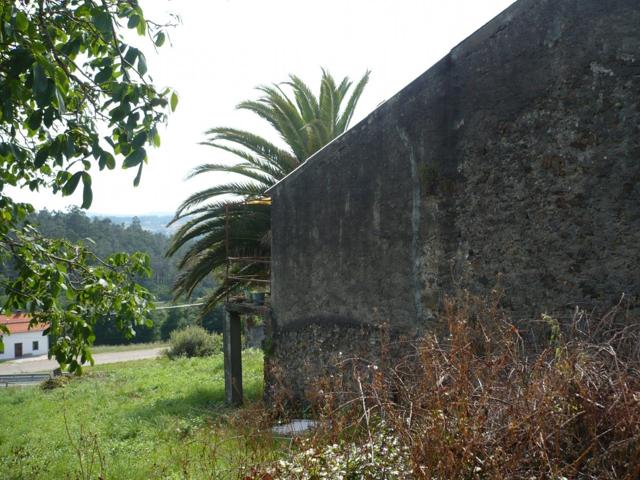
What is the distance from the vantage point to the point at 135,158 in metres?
3.86

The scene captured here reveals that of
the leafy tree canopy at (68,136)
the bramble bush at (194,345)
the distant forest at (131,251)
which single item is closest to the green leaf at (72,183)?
the leafy tree canopy at (68,136)

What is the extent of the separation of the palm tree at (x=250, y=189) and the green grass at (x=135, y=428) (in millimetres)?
2642

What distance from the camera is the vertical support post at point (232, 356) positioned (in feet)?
42.5

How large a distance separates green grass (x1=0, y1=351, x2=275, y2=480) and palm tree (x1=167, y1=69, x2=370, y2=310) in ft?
8.67

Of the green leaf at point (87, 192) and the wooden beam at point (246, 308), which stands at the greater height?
the green leaf at point (87, 192)

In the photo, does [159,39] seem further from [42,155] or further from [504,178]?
[504,178]

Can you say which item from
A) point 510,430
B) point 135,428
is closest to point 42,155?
point 510,430

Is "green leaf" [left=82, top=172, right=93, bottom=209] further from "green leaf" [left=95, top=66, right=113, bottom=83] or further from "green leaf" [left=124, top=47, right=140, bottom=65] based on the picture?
"green leaf" [left=124, top=47, right=140, bottom=65]

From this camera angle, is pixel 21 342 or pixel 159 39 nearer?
pixel 159 39

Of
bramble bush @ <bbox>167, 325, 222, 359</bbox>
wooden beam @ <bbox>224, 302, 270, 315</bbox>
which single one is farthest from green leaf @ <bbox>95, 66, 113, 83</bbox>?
bramble bush @ <bbox>167, 325, 222, 359</bbox>

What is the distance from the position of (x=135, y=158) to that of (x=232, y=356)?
389 inches

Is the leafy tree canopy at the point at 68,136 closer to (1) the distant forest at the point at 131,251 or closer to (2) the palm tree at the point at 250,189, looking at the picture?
(2) the palm tree at the point at 250,189

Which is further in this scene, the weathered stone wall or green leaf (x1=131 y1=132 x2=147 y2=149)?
the weathered stone wall

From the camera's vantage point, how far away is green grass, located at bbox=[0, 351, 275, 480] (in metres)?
5.73
